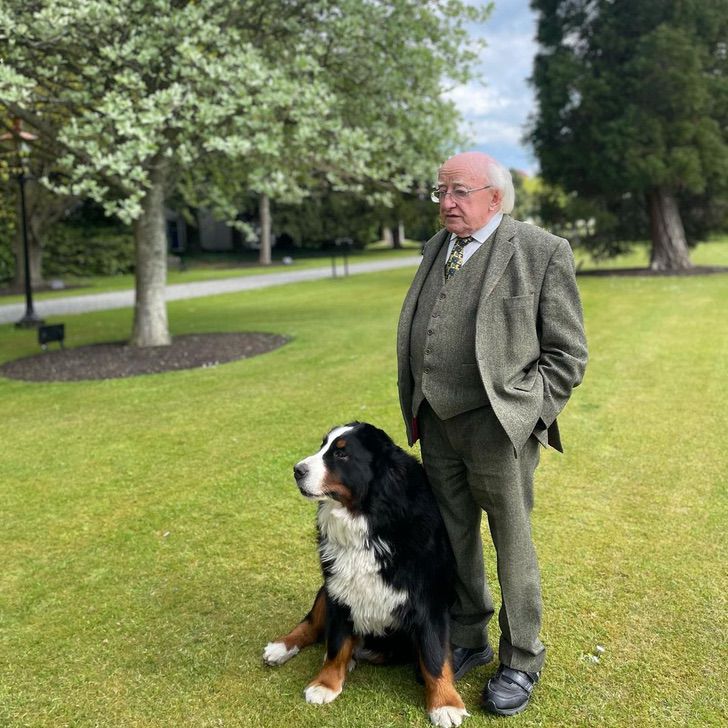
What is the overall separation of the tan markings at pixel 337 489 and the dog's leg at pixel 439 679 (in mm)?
642

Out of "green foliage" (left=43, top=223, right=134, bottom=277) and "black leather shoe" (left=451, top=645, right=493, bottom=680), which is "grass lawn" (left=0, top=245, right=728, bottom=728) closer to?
"black leather shoe" (left=451, top=645, right=493, bottom=680)

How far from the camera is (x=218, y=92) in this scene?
912 cm

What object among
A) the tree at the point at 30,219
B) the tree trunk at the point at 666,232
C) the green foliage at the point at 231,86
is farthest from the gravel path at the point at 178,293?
the tree trunk at the point at 666,232

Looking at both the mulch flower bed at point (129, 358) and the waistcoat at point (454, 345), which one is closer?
the waistcoat at point (454, 345)

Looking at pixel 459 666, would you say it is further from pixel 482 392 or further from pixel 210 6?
pixel 210 6

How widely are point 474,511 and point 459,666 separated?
764 mm

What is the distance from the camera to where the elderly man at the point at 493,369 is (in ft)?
8.62

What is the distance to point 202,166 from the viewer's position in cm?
1266

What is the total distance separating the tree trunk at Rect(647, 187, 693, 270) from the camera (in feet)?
74.6

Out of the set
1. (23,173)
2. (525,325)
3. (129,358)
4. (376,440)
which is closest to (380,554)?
(376,440)

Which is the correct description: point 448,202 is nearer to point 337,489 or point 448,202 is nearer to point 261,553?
point 337,489

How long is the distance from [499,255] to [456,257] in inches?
8.3

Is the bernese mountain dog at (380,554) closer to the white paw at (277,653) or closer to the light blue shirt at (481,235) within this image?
the white paw at (277,653)

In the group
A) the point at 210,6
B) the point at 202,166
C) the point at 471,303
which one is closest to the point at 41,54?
the point at 210,6
